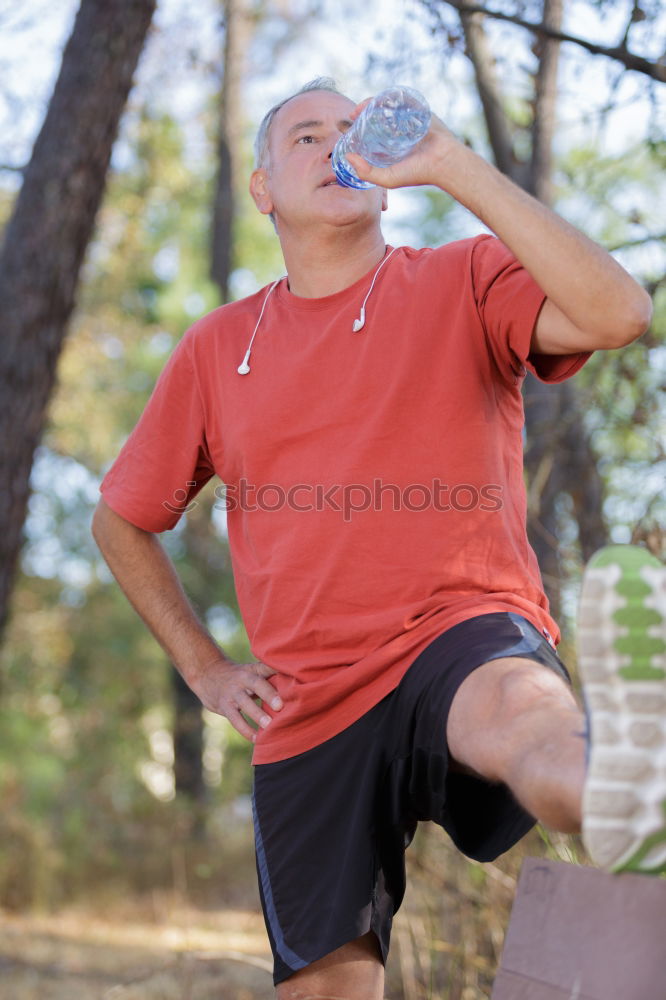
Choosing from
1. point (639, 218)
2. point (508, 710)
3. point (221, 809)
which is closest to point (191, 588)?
point (221, 809)

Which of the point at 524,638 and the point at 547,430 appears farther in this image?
the point at 547,430

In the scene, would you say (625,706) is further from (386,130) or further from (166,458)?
(166,458)

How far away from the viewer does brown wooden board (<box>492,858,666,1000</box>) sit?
1503mm

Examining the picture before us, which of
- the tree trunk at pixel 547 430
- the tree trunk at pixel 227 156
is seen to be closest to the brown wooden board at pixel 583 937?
the tree trunk at pixel 547 430

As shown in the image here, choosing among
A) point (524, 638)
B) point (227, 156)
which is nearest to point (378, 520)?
point (524, 638)

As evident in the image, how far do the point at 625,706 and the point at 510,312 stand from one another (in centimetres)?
96

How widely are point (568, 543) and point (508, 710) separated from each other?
2901 mm

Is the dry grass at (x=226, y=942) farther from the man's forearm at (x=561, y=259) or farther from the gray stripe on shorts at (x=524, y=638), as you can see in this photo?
the man's forearm at (x=561, y=259)

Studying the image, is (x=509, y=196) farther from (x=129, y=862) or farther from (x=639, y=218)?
(x=129, y=862)

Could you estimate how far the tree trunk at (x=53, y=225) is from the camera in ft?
16.1

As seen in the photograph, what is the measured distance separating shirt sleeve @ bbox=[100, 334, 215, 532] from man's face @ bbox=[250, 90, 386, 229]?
17.0 inches

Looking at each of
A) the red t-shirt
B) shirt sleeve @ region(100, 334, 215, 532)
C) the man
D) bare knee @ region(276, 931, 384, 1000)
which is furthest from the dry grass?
shirt sleeve @ region(100, 334, 215, 532)

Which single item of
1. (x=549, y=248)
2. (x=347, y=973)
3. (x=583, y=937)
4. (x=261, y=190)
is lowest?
(x=347, y=973)

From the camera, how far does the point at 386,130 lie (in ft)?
7.50
